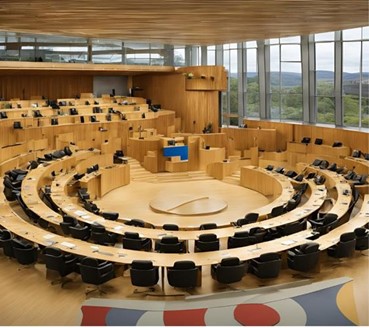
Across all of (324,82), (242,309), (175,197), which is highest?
(324,82)

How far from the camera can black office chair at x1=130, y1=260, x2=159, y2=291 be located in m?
8.59

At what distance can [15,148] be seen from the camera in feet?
60.5

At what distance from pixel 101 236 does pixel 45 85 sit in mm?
19050

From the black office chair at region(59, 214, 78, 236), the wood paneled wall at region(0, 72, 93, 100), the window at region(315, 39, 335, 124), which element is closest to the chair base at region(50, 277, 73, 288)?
the black office chair at region(59, 214, 78, 236)

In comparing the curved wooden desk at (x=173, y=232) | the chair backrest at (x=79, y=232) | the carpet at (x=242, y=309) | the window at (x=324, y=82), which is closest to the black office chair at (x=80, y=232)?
the chair backrest at (x=79, y=232)

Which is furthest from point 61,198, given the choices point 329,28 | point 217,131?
point 217,131

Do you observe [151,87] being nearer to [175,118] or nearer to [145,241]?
[175,118]

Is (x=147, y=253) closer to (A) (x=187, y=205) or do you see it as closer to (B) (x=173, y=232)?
(B) (x=173, y=232)

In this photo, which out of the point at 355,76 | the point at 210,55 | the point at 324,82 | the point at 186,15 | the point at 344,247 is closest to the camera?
the point at 344,247

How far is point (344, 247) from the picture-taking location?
385 inches

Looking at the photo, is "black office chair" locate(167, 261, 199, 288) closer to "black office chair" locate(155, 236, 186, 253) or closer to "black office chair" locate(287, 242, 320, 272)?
"black office chair" locate(155, 236, 186, 253)

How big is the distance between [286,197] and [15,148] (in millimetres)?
9856

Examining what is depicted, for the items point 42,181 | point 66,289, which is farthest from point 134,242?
point 42,181

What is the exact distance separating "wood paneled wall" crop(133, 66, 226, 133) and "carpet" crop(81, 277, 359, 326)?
60.6 feet
